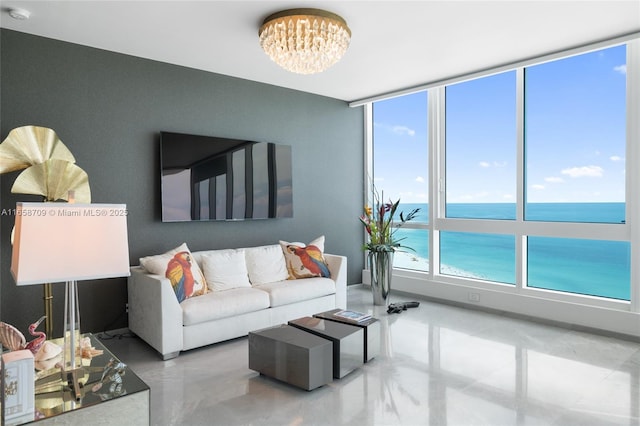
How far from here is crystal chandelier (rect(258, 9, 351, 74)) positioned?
309cm

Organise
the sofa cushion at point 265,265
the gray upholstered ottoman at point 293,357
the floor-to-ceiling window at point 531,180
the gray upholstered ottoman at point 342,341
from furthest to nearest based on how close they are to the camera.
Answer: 1. the sofa cushion at point 265,265
2. the floor-to-ceiling window at point 531,180
3. the gray upholstered ottoman at point 342,341
4. the gray upholstered ottoman at point 293,357

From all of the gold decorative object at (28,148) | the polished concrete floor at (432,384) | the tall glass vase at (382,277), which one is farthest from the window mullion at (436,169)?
the gold decorative object at (28,148)

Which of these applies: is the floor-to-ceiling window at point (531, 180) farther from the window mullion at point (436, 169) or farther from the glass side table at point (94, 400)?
the glass side table at point (94, 400)

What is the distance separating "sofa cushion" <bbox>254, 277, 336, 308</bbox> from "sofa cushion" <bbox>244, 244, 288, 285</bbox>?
108 millimetres

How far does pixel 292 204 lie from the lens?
533 cm

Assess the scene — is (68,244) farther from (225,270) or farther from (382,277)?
(382,277)

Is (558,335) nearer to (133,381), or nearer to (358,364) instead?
(358,364)

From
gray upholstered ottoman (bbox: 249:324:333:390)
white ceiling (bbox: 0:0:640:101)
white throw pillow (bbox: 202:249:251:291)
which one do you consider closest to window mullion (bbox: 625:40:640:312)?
white ceiling (bbox: 0:0:640:101)

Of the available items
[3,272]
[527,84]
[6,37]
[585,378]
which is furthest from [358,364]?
[6,37]

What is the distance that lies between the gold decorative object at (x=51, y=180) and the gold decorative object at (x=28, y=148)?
11cm

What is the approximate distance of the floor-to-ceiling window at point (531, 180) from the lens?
13.3ft

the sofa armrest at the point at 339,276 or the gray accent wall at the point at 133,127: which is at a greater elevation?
the gray accent wall at the point at 133,127

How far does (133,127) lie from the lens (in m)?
4.09

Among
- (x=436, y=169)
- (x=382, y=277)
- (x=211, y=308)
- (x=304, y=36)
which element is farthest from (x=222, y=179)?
(x=436, y=169)
